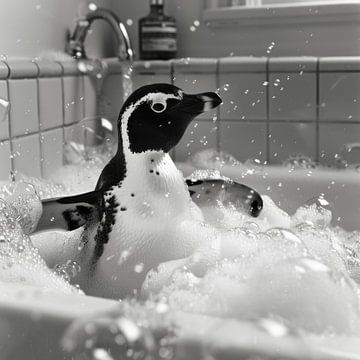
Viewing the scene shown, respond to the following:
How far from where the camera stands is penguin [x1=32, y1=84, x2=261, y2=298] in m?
0.70

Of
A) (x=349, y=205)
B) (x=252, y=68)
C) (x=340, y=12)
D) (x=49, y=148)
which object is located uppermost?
(x=340, y=12)

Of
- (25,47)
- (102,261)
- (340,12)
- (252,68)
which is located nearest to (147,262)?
(102,261)

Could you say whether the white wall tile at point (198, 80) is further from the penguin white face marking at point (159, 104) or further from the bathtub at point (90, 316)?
the bathtub at point (90, 316)

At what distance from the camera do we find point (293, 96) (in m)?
1.31

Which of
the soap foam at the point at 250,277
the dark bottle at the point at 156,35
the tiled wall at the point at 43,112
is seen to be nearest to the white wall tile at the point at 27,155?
the tiled wall at the point at 43,112

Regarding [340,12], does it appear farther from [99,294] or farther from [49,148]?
[99,294]

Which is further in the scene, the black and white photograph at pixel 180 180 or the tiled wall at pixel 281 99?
the tiled wall at pixel 281 99

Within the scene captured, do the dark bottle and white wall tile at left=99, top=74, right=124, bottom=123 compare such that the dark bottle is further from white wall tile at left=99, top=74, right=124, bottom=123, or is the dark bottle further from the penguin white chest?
the penguin white chest

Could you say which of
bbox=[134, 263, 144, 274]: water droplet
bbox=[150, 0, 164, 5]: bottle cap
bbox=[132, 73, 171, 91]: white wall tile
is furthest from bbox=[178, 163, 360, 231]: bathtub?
bbox=[150, 0, 164, 5]: bottle cap

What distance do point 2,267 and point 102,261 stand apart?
0.12 metres

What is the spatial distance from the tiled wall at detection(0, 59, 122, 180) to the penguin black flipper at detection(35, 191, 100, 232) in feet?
0.89

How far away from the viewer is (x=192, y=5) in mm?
1476

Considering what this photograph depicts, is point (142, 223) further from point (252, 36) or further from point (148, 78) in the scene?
point (252, 36)

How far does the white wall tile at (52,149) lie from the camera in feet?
3.38
